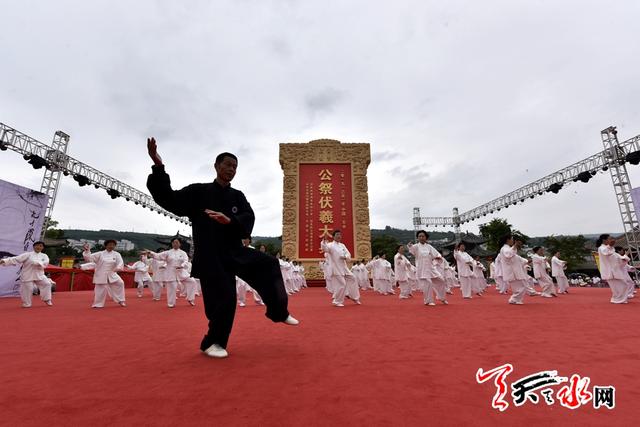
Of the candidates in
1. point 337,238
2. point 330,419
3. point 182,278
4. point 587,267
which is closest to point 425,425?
point 330,419

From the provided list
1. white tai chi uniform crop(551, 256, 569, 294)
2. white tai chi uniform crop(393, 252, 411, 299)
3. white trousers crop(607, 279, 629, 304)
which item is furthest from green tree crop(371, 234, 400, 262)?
white trousers crop(607, 279, 629, 304)

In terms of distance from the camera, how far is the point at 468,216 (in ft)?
72.8

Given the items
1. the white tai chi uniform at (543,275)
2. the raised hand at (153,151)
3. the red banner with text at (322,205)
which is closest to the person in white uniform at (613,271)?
the white tai chi uniform at (543,275)

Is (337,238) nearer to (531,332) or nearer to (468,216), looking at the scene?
(531,332)

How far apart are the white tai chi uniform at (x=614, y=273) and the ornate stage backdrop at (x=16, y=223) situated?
1480 cm

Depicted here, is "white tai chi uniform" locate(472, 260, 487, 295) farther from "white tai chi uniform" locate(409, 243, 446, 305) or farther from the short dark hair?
the short dark hair

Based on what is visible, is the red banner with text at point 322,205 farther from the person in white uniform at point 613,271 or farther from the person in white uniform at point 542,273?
the person in white uniform at point 613,271

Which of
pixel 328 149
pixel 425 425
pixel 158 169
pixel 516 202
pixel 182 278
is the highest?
pixel 328 149

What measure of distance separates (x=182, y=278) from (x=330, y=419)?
7201 mm

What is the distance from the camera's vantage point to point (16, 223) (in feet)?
30.1

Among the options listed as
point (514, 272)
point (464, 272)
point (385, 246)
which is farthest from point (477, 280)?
point (385, 246)

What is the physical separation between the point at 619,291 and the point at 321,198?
498 inches

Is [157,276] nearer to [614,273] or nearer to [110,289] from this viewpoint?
[110,289]

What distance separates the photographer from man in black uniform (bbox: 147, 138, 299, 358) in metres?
2.47
